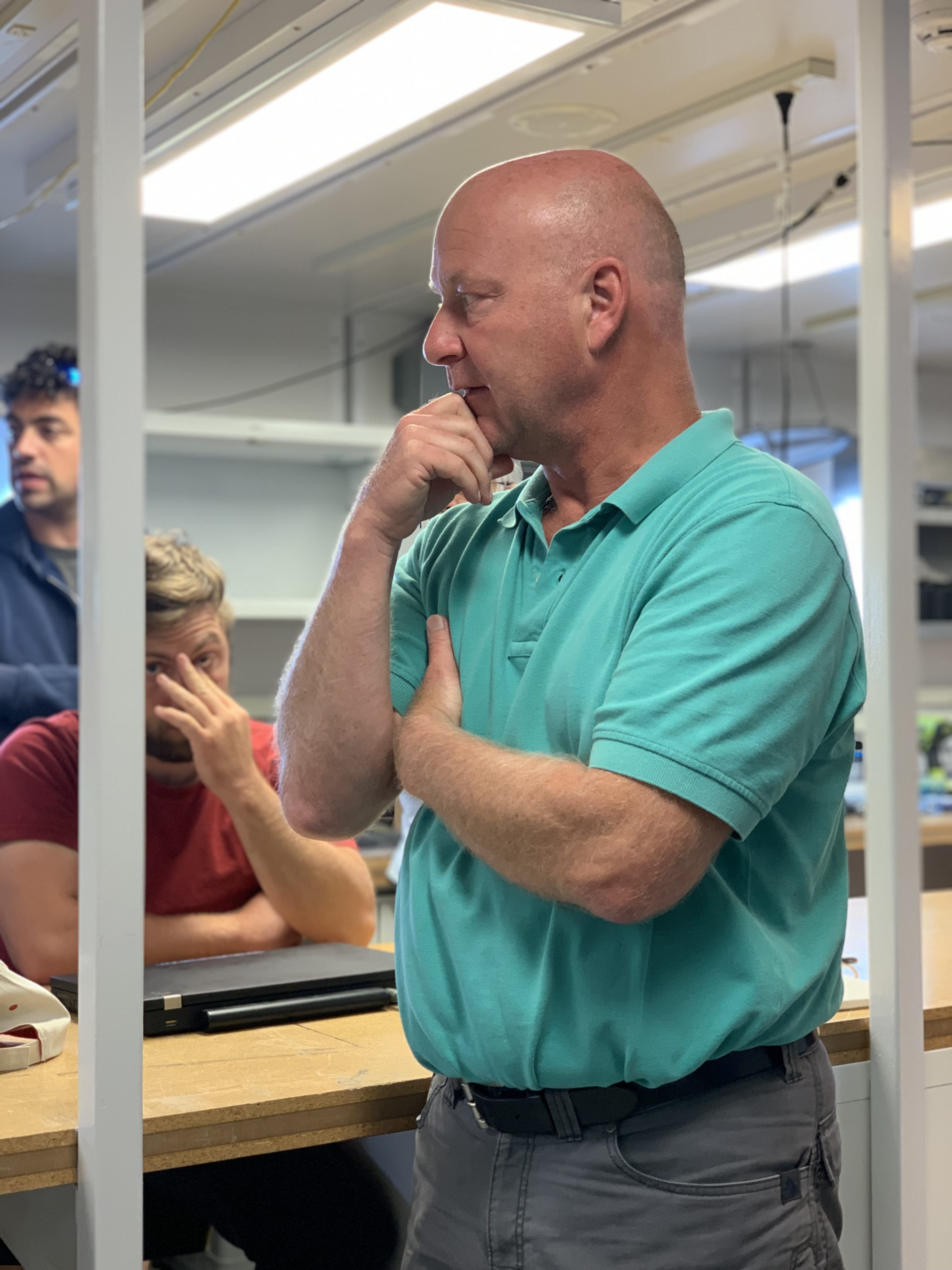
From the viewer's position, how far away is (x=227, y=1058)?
147 cm

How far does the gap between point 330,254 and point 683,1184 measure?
3.35 meters

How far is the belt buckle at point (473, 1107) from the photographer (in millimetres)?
1242

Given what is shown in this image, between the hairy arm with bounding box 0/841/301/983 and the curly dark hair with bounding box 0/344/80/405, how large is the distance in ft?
4.29

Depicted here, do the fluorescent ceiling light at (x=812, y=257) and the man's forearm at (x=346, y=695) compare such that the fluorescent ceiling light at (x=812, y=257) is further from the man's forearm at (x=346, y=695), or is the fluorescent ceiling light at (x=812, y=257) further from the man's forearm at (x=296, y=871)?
the man's forearm at (x=346, y=695)

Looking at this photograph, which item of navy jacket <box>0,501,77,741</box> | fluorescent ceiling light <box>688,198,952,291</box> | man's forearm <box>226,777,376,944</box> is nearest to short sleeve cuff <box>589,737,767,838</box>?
man's forearm <box>226,777,376,944</box>

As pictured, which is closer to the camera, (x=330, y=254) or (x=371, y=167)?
(x=371, y=167)

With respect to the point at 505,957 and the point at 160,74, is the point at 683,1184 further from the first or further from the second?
the point at 160,74

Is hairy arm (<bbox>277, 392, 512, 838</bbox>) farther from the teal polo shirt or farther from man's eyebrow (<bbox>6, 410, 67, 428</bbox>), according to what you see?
man's eyebrow (<bbox>6, 410, 67, 428</bbox>)

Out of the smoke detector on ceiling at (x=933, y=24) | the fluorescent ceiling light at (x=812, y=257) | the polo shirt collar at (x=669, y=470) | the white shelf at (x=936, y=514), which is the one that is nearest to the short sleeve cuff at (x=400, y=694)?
the polo shirt collar at (x=669, y=470)

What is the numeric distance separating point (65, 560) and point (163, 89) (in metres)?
1.07

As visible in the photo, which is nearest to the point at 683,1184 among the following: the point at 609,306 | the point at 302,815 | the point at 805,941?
the point at 805,941

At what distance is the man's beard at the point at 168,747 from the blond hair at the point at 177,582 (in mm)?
164

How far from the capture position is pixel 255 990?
Result: 1623mm

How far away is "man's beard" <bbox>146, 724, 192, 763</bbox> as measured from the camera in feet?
7.11
